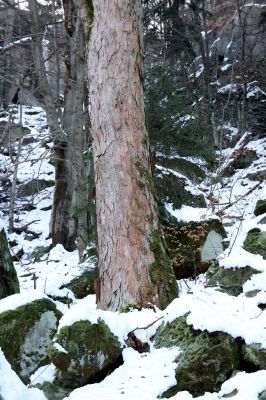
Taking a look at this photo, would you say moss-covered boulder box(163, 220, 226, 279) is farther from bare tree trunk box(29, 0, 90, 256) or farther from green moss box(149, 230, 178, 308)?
green moss box(149, 230, 178, 308)

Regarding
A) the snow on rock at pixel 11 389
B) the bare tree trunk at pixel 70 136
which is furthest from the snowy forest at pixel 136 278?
the bare tree trunk at pixel 70 136

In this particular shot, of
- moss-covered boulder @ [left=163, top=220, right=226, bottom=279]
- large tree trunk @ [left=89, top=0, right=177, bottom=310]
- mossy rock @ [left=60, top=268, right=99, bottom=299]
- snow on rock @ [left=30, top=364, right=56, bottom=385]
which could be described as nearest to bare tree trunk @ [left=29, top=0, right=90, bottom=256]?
mossy rock @ [left=60, top=268, right=99, bottom=299]

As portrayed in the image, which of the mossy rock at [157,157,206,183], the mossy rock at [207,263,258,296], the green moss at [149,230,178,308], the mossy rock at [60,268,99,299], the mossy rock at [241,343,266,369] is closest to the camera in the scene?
the mossy rock at [241,343,266,369]

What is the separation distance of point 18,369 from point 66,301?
209 cm

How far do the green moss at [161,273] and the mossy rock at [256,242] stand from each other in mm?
1029

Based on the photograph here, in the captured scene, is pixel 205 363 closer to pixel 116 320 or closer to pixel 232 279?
pixel 116 320

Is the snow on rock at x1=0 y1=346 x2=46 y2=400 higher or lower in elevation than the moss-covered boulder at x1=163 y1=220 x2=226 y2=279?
higher

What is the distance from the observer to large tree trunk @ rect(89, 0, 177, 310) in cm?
427

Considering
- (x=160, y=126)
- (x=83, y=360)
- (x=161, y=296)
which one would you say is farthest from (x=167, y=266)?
(x=160, y=126)

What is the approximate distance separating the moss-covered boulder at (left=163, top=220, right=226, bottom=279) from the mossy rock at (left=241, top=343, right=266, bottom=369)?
4.66 meters

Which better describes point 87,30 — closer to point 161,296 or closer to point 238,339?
point 161,296

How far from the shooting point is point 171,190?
767cm

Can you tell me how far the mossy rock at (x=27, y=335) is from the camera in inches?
132

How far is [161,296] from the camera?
4.22 m
